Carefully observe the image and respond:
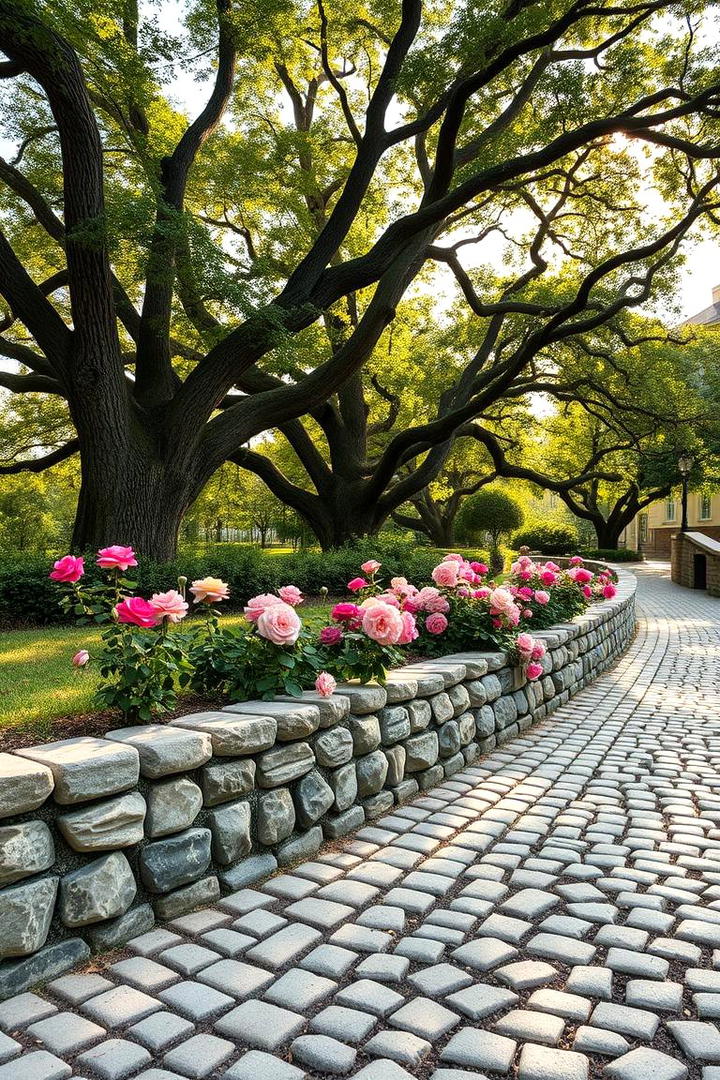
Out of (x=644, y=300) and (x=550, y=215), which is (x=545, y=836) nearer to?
(x=644, y=300)

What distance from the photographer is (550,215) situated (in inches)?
526

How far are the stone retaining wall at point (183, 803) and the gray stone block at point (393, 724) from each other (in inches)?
0.4

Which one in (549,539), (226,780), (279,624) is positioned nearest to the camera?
(226,780)

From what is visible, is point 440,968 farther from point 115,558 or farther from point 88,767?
point 115,558

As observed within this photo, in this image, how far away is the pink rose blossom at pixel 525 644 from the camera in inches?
200

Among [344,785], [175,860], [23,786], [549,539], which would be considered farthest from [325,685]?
[549,539]

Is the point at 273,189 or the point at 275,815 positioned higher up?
the point at 273,189

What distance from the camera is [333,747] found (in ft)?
10.3

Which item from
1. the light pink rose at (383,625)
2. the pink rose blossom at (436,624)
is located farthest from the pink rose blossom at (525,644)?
the light pink rose at (383,625)

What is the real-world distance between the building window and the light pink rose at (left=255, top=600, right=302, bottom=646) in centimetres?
4249

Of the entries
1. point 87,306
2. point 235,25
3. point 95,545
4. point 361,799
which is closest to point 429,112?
point 235,25

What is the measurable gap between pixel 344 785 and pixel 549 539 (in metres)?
25.8

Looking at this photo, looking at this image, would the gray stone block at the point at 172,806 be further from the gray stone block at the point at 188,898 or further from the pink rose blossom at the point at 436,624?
the pink rose blossom at the point at 436,624

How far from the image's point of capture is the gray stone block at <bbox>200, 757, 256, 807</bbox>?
2.54 meters
